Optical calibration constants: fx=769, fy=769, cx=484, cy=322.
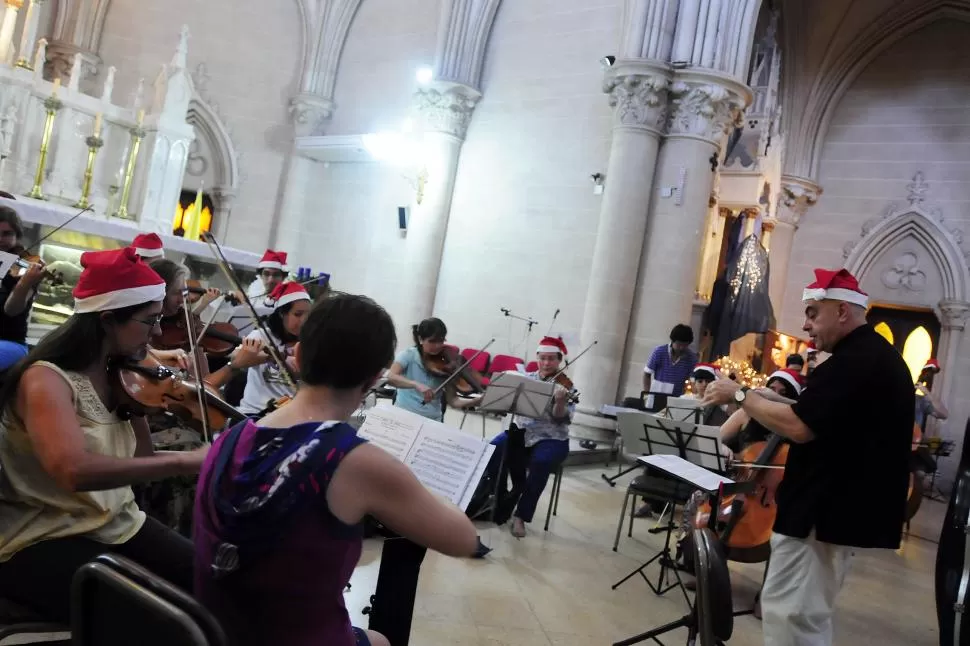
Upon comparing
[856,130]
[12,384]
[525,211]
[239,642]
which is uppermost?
[856,130]

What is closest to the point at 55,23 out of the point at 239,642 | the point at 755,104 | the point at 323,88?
the point at 323,88

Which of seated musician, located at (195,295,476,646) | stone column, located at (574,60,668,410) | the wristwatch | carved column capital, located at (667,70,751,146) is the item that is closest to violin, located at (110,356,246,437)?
seated musician, located at (195,295,476,646)

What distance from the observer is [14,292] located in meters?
3.85

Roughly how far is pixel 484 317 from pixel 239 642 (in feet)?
31.7

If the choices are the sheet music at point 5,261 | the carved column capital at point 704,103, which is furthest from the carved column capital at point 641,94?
the sheet music at point 5,261

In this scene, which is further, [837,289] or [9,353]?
[9,353]

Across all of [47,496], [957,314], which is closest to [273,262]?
[47,496]

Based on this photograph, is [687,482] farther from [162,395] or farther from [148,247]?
[148,247]

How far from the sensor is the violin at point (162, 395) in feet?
7.07

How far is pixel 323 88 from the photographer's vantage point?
13.4 m

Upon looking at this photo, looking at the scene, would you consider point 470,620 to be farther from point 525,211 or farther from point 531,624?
point 525,211

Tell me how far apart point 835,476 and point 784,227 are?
11535mm

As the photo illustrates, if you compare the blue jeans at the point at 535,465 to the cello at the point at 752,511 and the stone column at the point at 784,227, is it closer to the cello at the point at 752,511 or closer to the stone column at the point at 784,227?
the cello at the point at 752,511

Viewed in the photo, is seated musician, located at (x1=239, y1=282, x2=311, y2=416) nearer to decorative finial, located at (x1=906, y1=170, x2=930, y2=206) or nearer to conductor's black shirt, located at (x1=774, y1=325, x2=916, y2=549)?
conductor's black shirt, located at (x1=774, y1=325, x2=916, y2=549)
